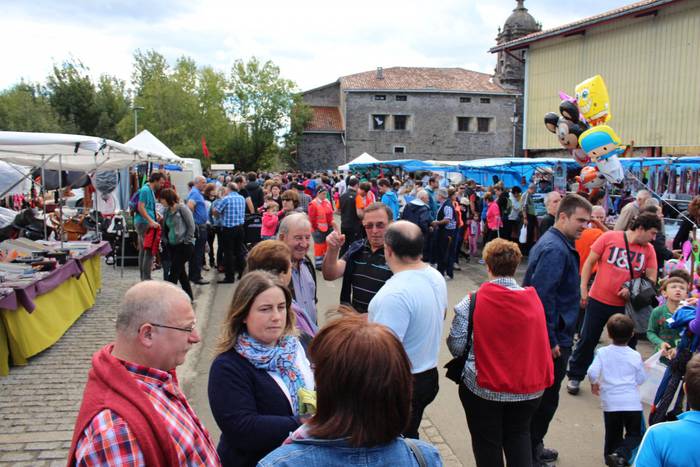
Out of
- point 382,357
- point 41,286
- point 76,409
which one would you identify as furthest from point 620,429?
point 41,286

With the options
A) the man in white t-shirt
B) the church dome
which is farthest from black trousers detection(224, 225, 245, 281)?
the church dome

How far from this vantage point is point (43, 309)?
252 inches

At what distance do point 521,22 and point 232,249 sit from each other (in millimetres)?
39750

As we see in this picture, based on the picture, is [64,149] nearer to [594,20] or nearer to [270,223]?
[270,223]

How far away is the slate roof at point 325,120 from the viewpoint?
4278cm

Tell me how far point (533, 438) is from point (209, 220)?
853 centimetres

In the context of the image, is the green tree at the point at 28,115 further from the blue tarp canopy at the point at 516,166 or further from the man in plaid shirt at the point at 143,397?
the man in plaid shirt at the point at 143,397

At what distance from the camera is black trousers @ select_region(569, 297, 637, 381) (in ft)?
16.5

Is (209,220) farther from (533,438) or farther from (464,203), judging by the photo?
(533,438)

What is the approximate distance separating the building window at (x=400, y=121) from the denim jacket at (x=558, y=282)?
1521 inches

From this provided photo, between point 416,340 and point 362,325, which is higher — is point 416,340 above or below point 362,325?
below

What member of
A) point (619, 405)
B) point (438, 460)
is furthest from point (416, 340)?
point (619, 405)

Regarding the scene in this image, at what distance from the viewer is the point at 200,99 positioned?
1633 inches

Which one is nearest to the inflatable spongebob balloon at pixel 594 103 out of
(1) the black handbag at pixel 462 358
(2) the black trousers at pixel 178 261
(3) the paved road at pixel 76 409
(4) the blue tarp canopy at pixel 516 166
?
(4) the blue tarp canopy at pixel 516 166
